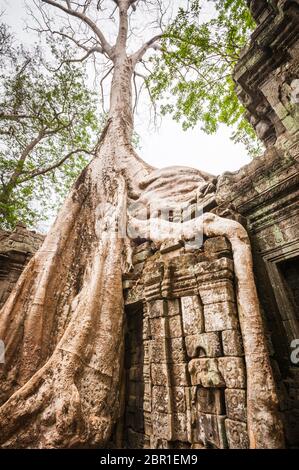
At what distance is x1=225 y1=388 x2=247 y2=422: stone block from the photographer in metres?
1.66

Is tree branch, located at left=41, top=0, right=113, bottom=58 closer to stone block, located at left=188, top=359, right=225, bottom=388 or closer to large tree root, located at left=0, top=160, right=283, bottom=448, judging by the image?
large tree root, located at left=0, top=160, right=283, bottom=448

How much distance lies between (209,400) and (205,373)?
183 millimetres

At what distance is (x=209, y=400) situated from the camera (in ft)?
6.10

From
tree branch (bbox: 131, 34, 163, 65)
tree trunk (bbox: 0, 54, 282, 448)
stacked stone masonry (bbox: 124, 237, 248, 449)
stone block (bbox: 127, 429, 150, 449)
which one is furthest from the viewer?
tree branch (bbox: 131, 34, 163, 65)

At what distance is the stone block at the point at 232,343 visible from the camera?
1.82m

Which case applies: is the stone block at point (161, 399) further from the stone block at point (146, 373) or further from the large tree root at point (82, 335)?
the large tree root at point (82, 335)

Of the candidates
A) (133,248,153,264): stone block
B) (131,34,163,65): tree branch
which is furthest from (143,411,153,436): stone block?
(131,34,163,65): tree branch

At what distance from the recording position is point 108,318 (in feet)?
8.52

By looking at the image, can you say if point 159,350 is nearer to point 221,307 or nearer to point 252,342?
point 221,307

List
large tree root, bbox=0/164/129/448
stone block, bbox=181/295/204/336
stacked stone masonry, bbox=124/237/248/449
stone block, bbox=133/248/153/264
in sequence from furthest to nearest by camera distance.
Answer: stone block, bbox=133/248/153/264
stone block, bbox=181/295/204/336
large tree root, bbox=0/164/129/448
stacked stone masonry, bbox=124/237/248/449

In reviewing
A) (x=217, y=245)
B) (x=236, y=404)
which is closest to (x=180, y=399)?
(x=236, y=404)

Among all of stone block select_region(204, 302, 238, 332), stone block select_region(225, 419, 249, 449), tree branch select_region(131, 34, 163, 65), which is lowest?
stone block select_region(225, 419, 249, 449)

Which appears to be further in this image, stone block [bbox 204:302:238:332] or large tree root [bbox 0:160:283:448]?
stone block [bbox 204:302:238:332]
